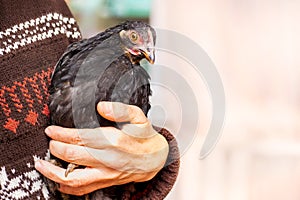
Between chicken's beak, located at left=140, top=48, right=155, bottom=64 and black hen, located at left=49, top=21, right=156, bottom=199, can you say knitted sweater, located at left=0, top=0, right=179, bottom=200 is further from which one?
chicken's beak, located at left=140, top=48, right=155, bottom=64

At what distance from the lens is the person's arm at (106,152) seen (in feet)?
2.60

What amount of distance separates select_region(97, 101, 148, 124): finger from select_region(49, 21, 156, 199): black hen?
2 cm

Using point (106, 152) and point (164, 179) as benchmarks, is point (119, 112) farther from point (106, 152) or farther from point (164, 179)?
point (164, 179)

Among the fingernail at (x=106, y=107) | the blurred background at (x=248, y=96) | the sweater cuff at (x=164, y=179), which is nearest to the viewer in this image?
the fingernail at (x=106, y=107)

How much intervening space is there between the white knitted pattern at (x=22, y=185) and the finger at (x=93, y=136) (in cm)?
7

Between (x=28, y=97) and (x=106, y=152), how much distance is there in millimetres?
154

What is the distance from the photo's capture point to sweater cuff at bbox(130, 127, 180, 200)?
35.4 inches

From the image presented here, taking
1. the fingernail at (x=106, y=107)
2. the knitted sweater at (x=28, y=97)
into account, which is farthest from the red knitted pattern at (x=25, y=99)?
the fingernail at (x=106, y=107)

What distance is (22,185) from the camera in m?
0.82

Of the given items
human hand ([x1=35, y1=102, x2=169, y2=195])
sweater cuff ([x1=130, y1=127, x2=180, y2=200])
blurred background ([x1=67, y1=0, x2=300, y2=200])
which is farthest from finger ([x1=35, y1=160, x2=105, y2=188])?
blurred background ([x1=67, y1=0, x2=300, y2=200])

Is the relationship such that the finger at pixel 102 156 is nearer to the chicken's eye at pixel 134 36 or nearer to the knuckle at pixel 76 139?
the knuckle at pixel 76 139

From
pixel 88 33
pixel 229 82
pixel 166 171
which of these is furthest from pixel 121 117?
pixel 88 33

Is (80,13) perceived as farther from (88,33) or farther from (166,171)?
(166,171)

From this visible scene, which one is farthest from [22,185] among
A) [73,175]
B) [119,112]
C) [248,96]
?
[248,96]
